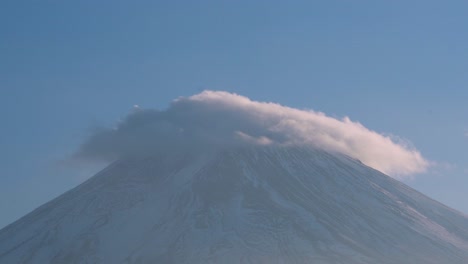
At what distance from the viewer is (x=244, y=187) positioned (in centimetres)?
17075

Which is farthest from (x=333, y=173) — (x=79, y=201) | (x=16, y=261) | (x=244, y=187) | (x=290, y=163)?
(x=16, y=261)

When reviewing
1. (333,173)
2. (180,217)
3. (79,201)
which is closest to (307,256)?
(180,217)

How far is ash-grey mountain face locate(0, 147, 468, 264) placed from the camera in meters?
151

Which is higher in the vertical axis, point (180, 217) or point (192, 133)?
point (192, 133)

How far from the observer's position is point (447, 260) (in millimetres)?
151125

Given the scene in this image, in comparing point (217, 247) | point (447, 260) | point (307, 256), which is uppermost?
point (217, 247)

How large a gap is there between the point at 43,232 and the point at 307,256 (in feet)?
155

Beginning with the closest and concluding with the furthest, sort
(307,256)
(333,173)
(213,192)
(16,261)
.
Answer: (307,256) < (16,261) < (213,192) < (333,173)

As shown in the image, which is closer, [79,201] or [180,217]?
[180,217]

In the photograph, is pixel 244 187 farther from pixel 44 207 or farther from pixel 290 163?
pixel 44 207

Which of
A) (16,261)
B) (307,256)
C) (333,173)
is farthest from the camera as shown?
(333,173)

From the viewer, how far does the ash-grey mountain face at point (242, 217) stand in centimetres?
15112

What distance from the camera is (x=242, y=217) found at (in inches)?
6344

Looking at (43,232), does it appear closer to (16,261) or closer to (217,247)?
(16,261)
